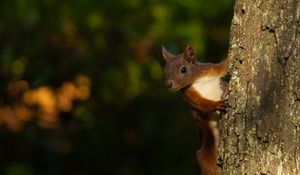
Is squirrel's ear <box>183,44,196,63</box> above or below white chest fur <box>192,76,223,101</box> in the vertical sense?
above

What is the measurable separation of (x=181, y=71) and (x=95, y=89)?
2.98 metres

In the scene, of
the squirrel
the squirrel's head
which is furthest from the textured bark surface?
the squirrel's head

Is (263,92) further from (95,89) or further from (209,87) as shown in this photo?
(95,89)

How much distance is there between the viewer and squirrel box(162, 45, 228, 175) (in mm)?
4203

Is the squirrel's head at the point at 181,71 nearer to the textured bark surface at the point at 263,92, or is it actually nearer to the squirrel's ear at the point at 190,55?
the squirrel's ear at the point at 190,55

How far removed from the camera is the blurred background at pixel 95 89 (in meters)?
7.49

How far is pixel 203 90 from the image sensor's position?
4.55 metres

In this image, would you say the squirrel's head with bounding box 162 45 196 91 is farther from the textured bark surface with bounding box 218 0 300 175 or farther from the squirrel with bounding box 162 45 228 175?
the textured bark surface with bounding box 218 0 300 175

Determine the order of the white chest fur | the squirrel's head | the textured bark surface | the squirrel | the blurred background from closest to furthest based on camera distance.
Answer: the textured bark surface → the squirrel → the white chest fur → the squirrel's head → the blurred background

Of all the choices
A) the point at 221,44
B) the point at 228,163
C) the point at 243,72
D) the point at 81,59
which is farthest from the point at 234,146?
the point at 221,44

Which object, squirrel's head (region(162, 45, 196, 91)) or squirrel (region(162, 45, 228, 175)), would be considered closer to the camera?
squirrel (region(162, 45, 228, 175))

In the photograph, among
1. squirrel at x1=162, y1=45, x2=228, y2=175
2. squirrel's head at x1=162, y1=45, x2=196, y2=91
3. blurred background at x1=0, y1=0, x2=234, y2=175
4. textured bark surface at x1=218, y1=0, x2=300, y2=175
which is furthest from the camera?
blurred background at x1=0, y1=0, x2=234, y2=175

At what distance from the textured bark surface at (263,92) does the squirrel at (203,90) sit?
0.26 m

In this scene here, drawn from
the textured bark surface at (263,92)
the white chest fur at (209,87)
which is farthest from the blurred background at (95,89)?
the textured bark surface at (263,92)
